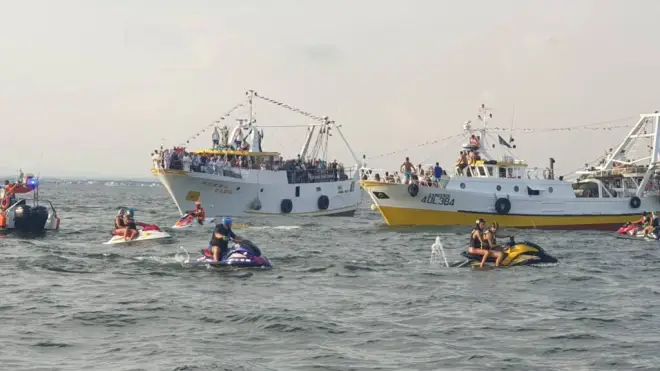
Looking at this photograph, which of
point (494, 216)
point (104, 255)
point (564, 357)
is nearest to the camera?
point (564, 357)

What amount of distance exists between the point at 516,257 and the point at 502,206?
17.0 metres

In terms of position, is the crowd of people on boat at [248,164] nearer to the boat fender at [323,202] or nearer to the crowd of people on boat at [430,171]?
the boat fender at [323,202]

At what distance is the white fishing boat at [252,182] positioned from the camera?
52344mm

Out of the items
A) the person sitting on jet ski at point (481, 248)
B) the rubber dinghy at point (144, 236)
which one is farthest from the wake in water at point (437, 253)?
the rubber dinghy at point (144, 236)

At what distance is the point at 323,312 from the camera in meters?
19.5

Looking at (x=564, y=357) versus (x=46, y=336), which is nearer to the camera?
(x=564, y=357)

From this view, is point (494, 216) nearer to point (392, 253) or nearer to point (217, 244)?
point (392, 253)

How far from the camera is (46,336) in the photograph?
16656 millimetres

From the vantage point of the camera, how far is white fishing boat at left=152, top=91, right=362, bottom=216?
172ft

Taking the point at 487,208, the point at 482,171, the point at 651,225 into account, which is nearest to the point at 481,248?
the point at 651,225

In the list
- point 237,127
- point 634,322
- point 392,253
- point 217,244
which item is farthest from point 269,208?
point 634,322

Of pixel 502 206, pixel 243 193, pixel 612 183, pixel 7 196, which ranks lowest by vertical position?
pixel 502 206

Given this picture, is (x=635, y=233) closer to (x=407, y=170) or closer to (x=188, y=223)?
(x=407, y=170)

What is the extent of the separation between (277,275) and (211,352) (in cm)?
1002
